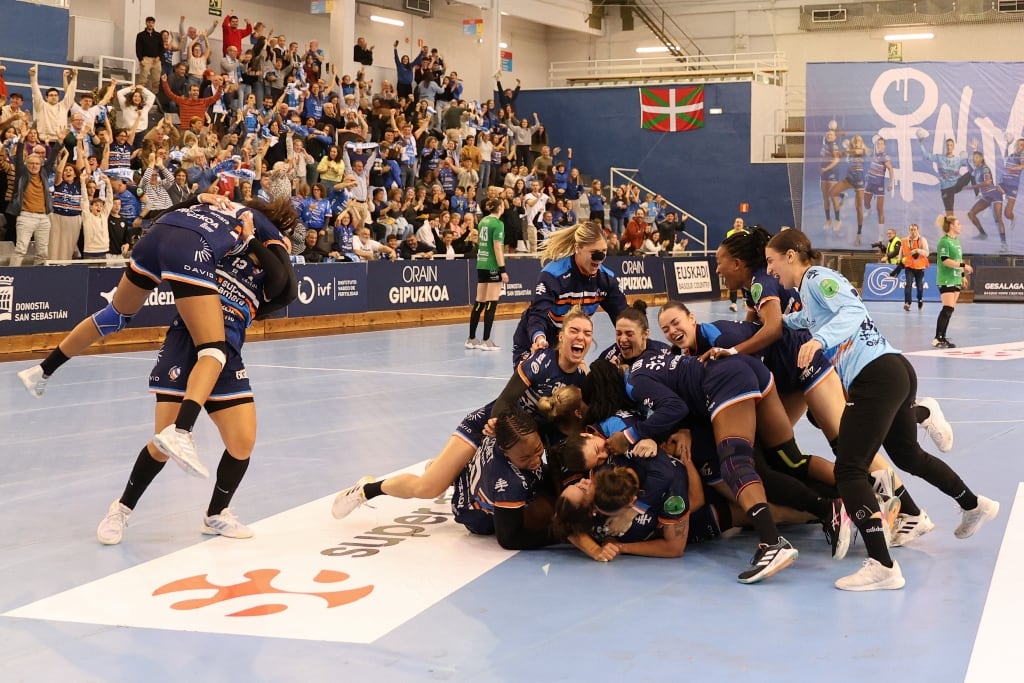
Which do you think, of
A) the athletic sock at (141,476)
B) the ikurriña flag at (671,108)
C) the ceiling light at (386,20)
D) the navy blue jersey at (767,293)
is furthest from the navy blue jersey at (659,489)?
the ikurriña flag at (671,108)

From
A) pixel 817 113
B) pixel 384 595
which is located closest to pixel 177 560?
pixel 384 595

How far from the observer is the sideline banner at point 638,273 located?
91.0ft

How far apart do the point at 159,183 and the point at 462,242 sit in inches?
286

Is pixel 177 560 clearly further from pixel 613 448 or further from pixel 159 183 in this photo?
pixel 159 183

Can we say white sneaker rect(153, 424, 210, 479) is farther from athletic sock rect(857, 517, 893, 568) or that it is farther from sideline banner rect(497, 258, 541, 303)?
sideline banner rect(497, 258, 541, 303)

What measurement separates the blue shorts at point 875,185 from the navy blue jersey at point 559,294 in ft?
82.8

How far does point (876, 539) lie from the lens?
553 centimetres

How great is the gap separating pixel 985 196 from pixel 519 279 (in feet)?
44.8

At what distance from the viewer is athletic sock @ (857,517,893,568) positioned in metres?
5.52

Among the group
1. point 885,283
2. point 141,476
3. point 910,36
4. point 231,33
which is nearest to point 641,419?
point 141,476

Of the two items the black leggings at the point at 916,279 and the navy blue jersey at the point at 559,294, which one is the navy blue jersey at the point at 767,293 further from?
the black leggings at the point at 916,279

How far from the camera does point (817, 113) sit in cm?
3338

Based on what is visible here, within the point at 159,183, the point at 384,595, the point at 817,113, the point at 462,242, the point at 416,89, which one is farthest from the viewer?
the point at 817,113

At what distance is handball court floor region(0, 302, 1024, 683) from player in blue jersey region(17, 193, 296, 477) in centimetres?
80
